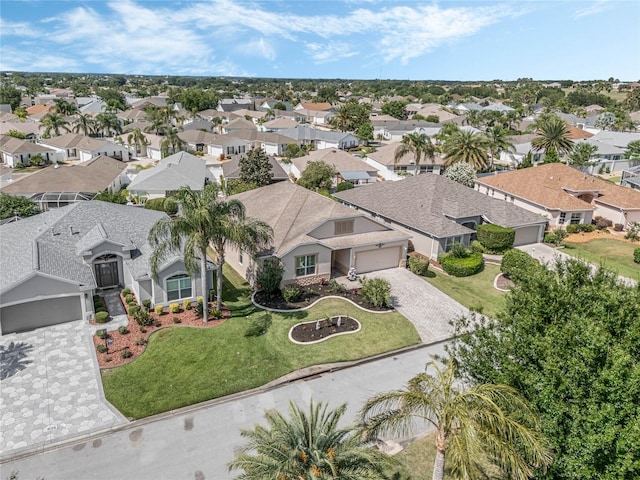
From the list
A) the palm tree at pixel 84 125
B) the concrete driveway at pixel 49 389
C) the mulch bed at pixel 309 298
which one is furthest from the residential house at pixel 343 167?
the palm tree at pixel 84 125

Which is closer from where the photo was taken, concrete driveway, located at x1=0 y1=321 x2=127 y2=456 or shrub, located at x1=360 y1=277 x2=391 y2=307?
concrete driveway, located at x1=0 y1=321 x2=127 y2=456

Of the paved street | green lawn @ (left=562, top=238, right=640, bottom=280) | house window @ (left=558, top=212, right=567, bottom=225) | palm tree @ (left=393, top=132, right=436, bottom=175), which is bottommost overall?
the paved street

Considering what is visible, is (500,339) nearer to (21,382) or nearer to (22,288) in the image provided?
(21,382)

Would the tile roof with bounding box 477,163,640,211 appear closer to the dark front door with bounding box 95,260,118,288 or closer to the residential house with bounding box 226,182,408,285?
the residential house with bounding box 226,182,408,285

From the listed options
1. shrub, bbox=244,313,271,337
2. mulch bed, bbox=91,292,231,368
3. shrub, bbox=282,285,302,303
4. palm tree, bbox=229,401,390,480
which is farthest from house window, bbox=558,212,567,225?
palm tree, bbox=229,401,390,480

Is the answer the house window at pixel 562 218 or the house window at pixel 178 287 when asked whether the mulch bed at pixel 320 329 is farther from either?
the house window at pixel 562 218
